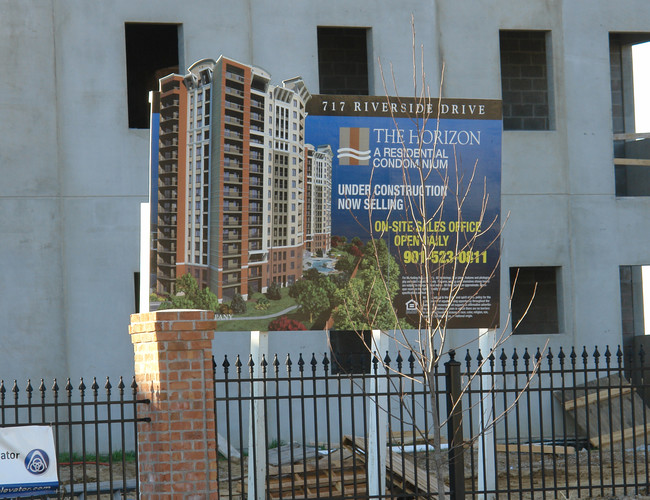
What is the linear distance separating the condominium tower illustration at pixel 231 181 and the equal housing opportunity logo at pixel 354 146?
0.19m

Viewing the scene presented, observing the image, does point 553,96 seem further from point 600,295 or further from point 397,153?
point 397,153

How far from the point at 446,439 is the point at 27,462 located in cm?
778

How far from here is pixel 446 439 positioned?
1470 cm

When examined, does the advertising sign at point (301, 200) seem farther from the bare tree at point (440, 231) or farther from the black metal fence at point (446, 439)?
the black metal fence at point (446, 439)

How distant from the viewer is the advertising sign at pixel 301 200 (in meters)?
10.5

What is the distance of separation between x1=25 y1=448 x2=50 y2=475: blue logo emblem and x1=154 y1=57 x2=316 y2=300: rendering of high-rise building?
8.26 ft

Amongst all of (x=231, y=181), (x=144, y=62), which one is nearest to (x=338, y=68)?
(x=144, y=62)

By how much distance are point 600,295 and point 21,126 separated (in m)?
10.1

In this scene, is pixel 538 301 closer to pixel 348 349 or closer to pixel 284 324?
pixel 348 349

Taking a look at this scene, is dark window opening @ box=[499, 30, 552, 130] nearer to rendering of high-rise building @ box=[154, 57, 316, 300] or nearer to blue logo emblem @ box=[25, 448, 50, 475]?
rendering of high-rise building @ box=[154, 57, 316, 300]

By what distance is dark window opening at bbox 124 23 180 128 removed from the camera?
18844mm

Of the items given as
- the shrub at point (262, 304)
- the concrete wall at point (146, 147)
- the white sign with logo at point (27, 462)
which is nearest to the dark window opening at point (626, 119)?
the concrete wall at point (146, 147)

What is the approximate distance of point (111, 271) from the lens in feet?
50.3

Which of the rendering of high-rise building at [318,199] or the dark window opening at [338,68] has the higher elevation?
the dark window opening at [338,68]
